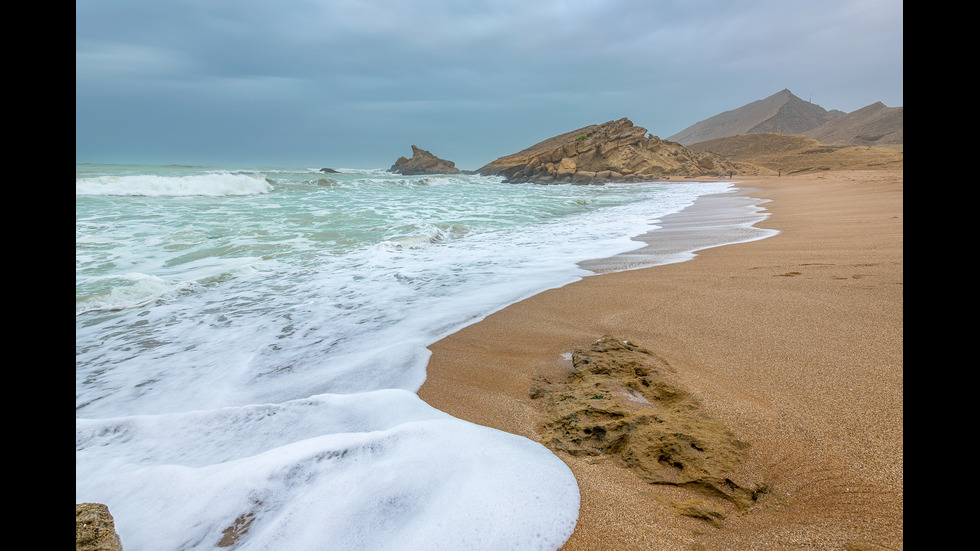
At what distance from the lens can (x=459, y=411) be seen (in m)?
1.84

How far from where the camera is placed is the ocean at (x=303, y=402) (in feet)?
4.18

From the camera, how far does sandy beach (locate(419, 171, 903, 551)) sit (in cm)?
112

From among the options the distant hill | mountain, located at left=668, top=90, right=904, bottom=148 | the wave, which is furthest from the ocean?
the distant hill

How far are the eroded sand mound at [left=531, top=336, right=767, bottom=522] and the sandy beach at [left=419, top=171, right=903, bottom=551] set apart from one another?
0.11ft

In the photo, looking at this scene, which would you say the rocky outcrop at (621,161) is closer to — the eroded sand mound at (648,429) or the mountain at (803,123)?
the mountain at (803,123)

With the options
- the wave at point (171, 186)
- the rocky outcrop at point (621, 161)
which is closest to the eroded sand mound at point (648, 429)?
the wave at point (171, 186)

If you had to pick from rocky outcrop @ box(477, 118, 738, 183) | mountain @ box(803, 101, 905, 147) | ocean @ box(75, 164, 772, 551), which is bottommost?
ocean @ box(75, 164, 772, 551)

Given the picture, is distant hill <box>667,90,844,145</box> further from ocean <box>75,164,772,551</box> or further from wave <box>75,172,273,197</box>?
ocean <box>75,164,772,551</box>

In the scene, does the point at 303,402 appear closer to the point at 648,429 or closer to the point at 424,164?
the point at 648,429

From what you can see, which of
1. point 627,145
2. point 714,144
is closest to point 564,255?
point 627,145

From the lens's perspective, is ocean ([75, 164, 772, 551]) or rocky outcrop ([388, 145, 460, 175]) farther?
rocky outcrop ([388, 145, 460, 175])

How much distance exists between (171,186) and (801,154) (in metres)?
50.8

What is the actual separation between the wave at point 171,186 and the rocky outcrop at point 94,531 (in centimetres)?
2027
